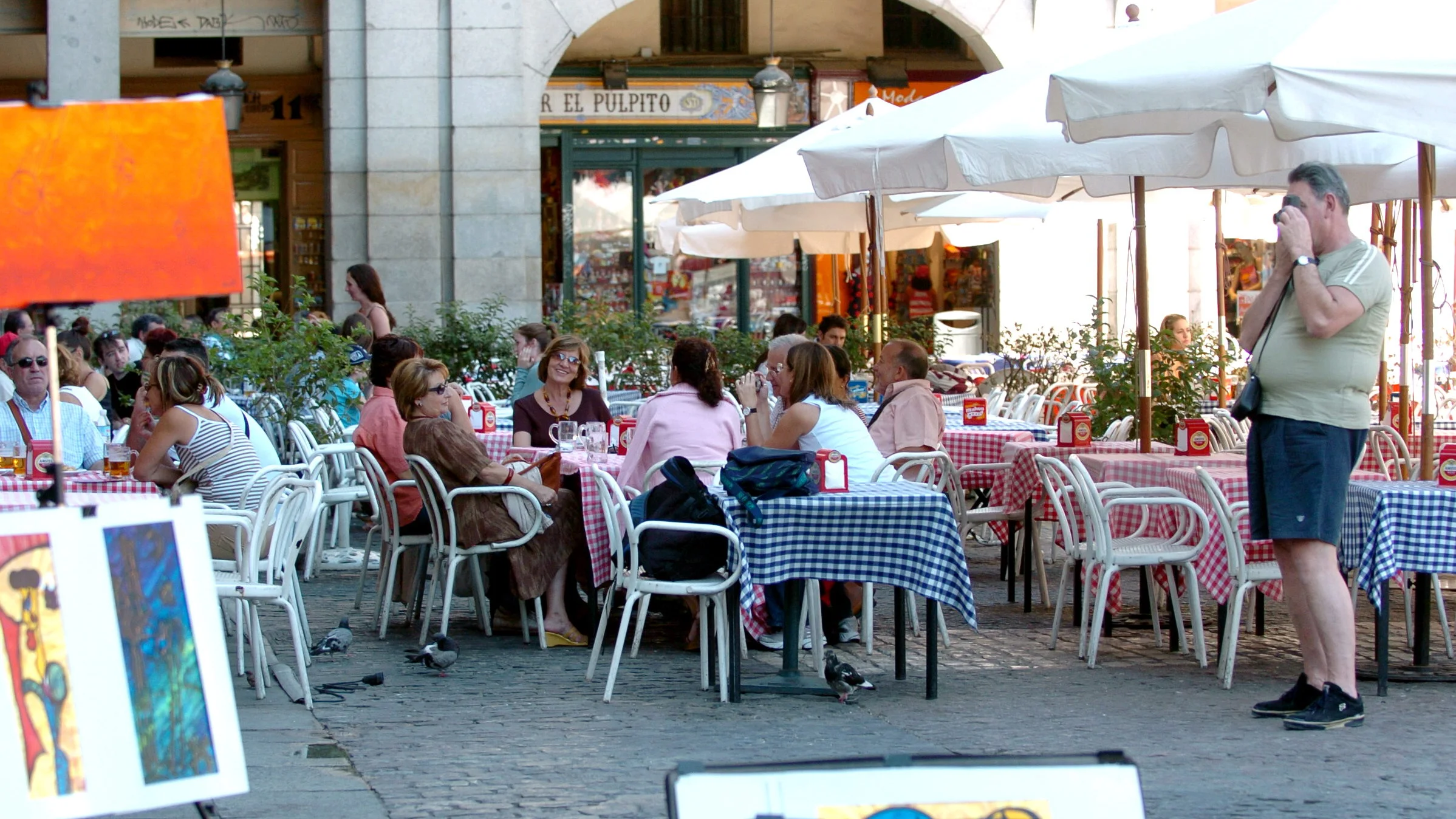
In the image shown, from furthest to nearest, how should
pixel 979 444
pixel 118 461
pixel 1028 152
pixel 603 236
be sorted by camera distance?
pixel 603 236, pixel 979 444, pixel 1028 152, pixel 118 461

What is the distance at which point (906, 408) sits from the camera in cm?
887

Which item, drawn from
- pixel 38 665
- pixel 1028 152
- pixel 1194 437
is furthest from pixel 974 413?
pixel 38 665

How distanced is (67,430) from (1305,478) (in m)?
5.92

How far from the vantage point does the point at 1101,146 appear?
881 centimetres

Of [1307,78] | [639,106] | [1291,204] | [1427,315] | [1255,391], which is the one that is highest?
[639,106]

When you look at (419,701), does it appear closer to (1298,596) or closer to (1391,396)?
(1298,596)

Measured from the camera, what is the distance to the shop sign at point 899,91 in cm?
1962

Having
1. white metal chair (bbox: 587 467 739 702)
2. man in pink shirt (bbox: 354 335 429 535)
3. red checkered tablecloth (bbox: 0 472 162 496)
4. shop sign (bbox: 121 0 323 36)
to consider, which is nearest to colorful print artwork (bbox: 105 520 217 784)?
white metal chair (bbox: 587 467 739 702)

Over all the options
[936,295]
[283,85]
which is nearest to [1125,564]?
[936,295]

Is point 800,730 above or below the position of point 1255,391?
below

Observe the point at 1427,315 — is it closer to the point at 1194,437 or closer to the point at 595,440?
the point at 1194,437

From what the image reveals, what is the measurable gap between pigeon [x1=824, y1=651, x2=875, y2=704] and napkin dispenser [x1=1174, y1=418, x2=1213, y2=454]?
2.32m

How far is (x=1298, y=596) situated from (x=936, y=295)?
1417 centimetres

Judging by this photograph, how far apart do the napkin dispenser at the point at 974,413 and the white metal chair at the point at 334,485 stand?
11.3 ft
